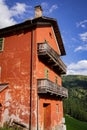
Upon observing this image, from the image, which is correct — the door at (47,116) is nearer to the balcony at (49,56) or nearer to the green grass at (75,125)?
the balcony at (49,56)

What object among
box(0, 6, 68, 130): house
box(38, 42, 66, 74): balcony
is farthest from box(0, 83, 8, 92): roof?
box(38, 42, 66, 74): balcony

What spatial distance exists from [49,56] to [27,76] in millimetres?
3563

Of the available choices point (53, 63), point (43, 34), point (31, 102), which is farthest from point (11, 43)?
point (31, 102)

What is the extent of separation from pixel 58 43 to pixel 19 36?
10.0m

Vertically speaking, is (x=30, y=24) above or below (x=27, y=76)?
above

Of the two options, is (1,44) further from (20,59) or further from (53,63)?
(53,63)

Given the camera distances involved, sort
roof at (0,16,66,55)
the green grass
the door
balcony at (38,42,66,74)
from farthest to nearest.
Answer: the green grass → the door → roof at (0,16,66,55) → balcony at (38,42,66,74)

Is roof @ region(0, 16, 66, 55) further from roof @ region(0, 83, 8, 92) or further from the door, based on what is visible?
the door

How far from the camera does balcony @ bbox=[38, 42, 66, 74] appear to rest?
76.6 feet

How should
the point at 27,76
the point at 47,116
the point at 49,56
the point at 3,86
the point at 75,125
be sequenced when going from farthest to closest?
the point at 75,125
the point at 47,116
the point at 49,56
the point at 3,86
the point at 27,76

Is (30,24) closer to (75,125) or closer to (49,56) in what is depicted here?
(49,56)

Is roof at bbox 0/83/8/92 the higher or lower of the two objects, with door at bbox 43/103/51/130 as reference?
higher

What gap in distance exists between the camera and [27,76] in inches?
922

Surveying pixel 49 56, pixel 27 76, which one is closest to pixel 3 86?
pixel 27 76
